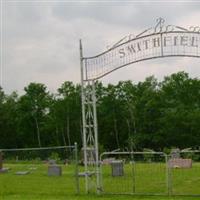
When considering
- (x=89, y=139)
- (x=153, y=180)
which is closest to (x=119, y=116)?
(x=153, y=180)

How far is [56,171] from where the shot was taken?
92.6 ft

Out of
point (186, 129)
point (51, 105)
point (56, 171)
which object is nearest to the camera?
point (56, 171)

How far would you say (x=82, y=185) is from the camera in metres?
22.3

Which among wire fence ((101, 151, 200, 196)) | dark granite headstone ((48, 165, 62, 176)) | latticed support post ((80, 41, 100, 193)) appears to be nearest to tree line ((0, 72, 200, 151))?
wire fence ((101, 151, 200, 196))

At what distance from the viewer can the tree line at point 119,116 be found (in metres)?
75.9

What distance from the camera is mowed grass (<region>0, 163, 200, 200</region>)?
1752 cm

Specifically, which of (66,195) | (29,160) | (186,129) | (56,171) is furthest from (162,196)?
(186,129)

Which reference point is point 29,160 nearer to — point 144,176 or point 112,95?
point 144,176

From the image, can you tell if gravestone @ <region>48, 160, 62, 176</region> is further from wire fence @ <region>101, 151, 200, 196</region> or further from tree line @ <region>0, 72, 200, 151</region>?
tree line @ <region>0, 72, 200, 151</region>

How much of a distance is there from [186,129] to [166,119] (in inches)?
112

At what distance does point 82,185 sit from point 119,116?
202 feet

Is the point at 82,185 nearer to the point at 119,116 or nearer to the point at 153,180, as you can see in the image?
the point at 153,180

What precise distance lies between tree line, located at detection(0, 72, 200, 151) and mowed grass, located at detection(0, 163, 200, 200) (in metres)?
46.1

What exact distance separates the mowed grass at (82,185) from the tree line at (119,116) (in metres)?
46.1
